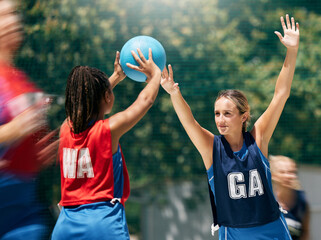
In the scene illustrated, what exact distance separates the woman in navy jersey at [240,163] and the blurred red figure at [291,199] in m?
1.24

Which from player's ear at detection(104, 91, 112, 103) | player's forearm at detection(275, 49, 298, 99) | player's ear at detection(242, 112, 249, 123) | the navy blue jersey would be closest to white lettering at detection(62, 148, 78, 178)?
player's ear at detection(104, 91, 112, 103)

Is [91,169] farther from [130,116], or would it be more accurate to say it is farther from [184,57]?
[184,57]

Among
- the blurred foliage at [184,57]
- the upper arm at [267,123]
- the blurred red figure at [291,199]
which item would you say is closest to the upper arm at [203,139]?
the upper arm at [267,123]

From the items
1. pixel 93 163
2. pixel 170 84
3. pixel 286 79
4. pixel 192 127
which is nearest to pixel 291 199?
pixel 286 79

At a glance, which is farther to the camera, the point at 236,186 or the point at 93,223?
the point at 236,186

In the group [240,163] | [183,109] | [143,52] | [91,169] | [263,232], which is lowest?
[263,232]

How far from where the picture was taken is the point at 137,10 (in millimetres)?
7000

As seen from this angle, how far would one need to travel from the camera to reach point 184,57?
21.9 feet

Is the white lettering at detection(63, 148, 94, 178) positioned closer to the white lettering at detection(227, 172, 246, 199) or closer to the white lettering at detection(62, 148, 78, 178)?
the white lettering at detection(62, 148, 78, 178)

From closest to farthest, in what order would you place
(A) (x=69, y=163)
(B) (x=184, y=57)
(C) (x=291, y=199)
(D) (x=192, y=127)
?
(A) (x=69, y=163) → (D) (x=192, y=127) → (C) (x=291, y=199) → (B) (x=184, y=57)

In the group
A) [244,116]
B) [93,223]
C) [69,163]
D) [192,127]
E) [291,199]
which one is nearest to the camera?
[93,223]

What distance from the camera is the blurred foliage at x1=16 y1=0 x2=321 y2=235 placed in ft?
21.6

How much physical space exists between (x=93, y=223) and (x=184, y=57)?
188 inches

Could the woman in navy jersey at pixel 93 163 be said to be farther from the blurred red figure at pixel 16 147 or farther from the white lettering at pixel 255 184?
the white lettering at pixel 255 184
